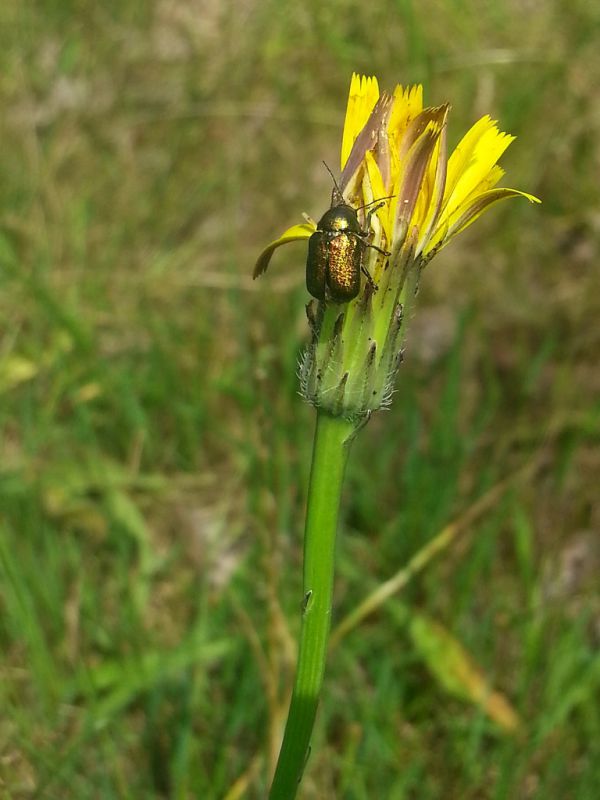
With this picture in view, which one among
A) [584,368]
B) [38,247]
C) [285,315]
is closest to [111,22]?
[38,247]

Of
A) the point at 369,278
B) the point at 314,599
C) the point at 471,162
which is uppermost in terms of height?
the point at 471,162

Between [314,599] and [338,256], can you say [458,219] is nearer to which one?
[338,256]

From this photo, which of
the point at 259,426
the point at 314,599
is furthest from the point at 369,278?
the point at 259,426

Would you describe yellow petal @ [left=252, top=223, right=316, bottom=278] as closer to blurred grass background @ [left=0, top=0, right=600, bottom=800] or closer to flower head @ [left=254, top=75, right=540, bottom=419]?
flower head @ [left=254, top=75, right=540, bottom=419]

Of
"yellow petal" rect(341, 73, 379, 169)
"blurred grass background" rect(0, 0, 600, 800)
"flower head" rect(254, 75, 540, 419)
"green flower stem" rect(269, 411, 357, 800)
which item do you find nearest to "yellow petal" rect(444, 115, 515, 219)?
"flower head" rect(254, 75, 540, 419)

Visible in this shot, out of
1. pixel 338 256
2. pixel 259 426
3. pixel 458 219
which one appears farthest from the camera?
pixel 259 426

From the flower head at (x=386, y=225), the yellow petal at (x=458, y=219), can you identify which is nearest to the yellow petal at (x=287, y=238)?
the flower head at (x=386, y=225)
